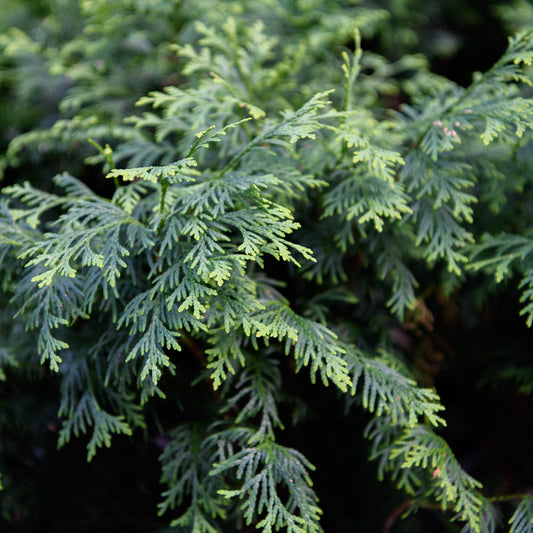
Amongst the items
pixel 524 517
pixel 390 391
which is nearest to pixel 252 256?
pixel 390 391

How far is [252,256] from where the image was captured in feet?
4.68

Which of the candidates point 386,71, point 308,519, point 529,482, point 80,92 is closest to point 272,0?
point 386,71

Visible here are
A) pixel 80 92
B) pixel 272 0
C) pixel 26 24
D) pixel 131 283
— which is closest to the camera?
pixel 131 283

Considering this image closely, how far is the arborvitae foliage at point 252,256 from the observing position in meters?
1.51

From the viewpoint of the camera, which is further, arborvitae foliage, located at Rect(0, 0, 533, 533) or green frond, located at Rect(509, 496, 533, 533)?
green frond, located at Rect(509, 496, 533, 533)

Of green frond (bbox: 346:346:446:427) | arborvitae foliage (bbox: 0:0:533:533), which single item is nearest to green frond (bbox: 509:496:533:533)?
arborvitae foliage (bbox: 0:0:533:533)

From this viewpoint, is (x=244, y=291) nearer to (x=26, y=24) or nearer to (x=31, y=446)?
(x=31, y=446)

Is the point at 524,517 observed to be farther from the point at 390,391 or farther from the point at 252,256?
the point at 252,256

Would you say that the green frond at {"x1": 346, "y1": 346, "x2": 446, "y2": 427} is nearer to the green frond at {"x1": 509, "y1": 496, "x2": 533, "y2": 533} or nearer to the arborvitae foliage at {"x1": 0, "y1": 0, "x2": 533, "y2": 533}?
the arborvitae foliage at {"x1": 0, "y1": 0, "x2": 533, "y2": 533}

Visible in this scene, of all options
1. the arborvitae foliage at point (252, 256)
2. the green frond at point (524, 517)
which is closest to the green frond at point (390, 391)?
the arborvitae foliage at point (252, 256)

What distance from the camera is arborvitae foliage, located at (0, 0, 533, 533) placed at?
151cm

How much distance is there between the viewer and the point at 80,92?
2.66 metres

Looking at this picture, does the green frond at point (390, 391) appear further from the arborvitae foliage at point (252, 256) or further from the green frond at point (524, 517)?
the green frond at point (524, 517)

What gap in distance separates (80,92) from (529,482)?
323 centimetres
